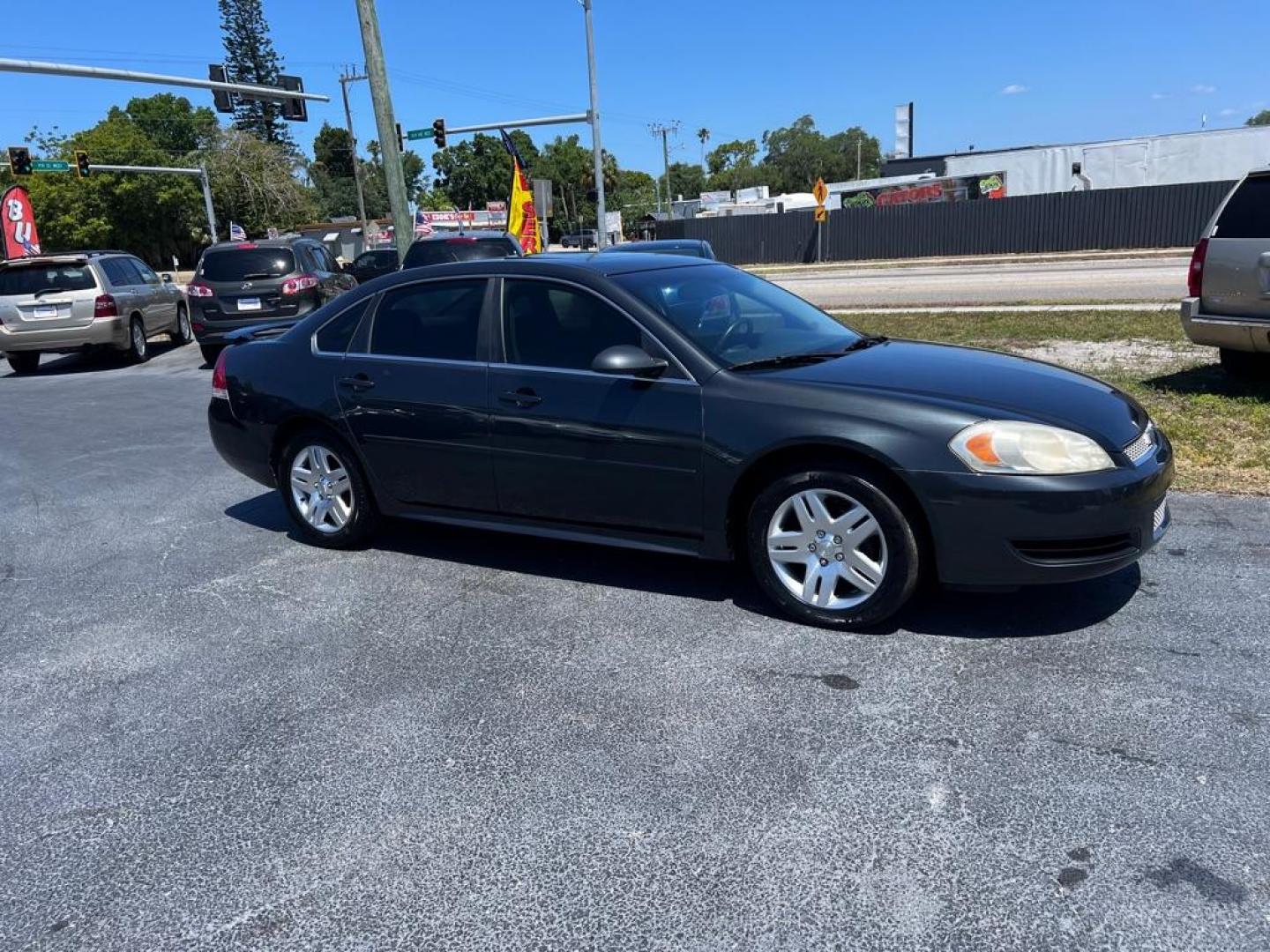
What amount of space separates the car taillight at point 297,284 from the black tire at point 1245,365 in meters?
11.6

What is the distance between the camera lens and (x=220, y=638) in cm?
448

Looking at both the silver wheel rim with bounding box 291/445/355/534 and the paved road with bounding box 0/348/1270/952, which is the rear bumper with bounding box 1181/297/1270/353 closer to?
the paved road with bounding box 0/348/1270/952

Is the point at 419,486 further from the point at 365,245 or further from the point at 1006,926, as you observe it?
the point at 365,245

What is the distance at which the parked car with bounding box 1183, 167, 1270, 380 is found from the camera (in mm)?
7133

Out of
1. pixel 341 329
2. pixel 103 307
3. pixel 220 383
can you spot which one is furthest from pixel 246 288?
pixel 341 329

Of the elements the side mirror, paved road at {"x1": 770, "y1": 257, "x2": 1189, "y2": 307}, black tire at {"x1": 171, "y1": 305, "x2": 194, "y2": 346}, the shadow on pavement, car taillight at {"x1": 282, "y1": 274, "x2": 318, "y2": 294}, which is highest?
car taillight at {"x1": 282, "y1": 274, "x2": 318, "y2": 294}

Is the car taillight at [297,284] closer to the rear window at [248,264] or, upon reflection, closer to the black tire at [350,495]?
the rear window at [248,264]

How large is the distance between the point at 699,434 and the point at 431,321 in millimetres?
1740

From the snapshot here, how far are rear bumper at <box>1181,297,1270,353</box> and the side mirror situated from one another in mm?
5149

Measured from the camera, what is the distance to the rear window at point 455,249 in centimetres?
1512

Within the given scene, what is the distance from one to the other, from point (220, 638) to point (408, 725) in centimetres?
138

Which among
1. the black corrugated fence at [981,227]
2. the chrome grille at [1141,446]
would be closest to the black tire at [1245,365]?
the chrome grille at [1141,446]

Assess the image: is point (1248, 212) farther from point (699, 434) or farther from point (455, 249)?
point (455, 249)

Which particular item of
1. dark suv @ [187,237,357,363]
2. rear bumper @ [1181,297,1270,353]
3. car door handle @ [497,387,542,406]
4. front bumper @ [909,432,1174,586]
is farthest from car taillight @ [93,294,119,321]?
front bumper @ [909,432,1174,586]
